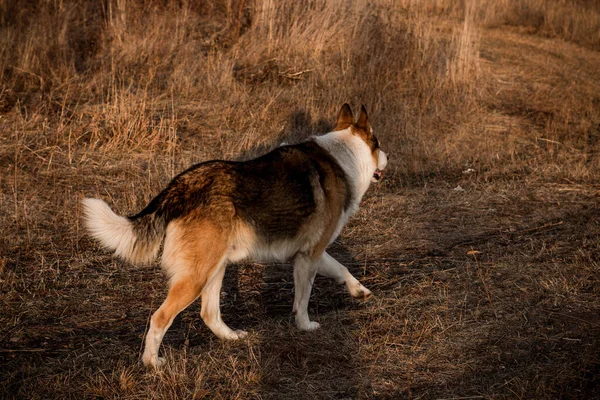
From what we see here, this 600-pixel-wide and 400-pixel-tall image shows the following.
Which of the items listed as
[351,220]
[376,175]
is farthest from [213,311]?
[351,220]

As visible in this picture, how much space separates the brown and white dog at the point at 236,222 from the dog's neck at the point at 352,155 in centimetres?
1

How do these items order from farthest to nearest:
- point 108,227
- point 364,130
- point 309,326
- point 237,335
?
1. point 364,130
2. point 309,326
3. point 237,335
4. point 108,227

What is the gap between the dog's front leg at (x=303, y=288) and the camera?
4.39 meters

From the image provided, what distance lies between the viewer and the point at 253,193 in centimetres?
403

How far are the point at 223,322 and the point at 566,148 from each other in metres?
5.93

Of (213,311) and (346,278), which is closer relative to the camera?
(213,311)

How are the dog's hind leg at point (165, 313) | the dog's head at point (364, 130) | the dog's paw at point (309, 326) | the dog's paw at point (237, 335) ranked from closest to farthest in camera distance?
the dog's hind leg at point (165, 313) → the dog's paw at point (237, 335) → the dog's paw at point (309, 326) → the dog's head at point (364, 130)

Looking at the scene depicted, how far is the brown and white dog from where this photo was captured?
3732 mm

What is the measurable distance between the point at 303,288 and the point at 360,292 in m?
0.53

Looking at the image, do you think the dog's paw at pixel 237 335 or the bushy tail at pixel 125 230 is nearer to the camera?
the bushy tail at pixel 125 230

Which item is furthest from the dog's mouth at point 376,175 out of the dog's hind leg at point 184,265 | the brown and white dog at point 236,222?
the dog's hind leg at point 184,265

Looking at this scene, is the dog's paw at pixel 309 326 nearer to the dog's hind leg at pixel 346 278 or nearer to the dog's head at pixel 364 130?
the dog's hind leg at pixel 346 278

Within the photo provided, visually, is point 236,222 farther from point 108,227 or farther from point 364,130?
point 364,130

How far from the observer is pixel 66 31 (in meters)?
9.68
